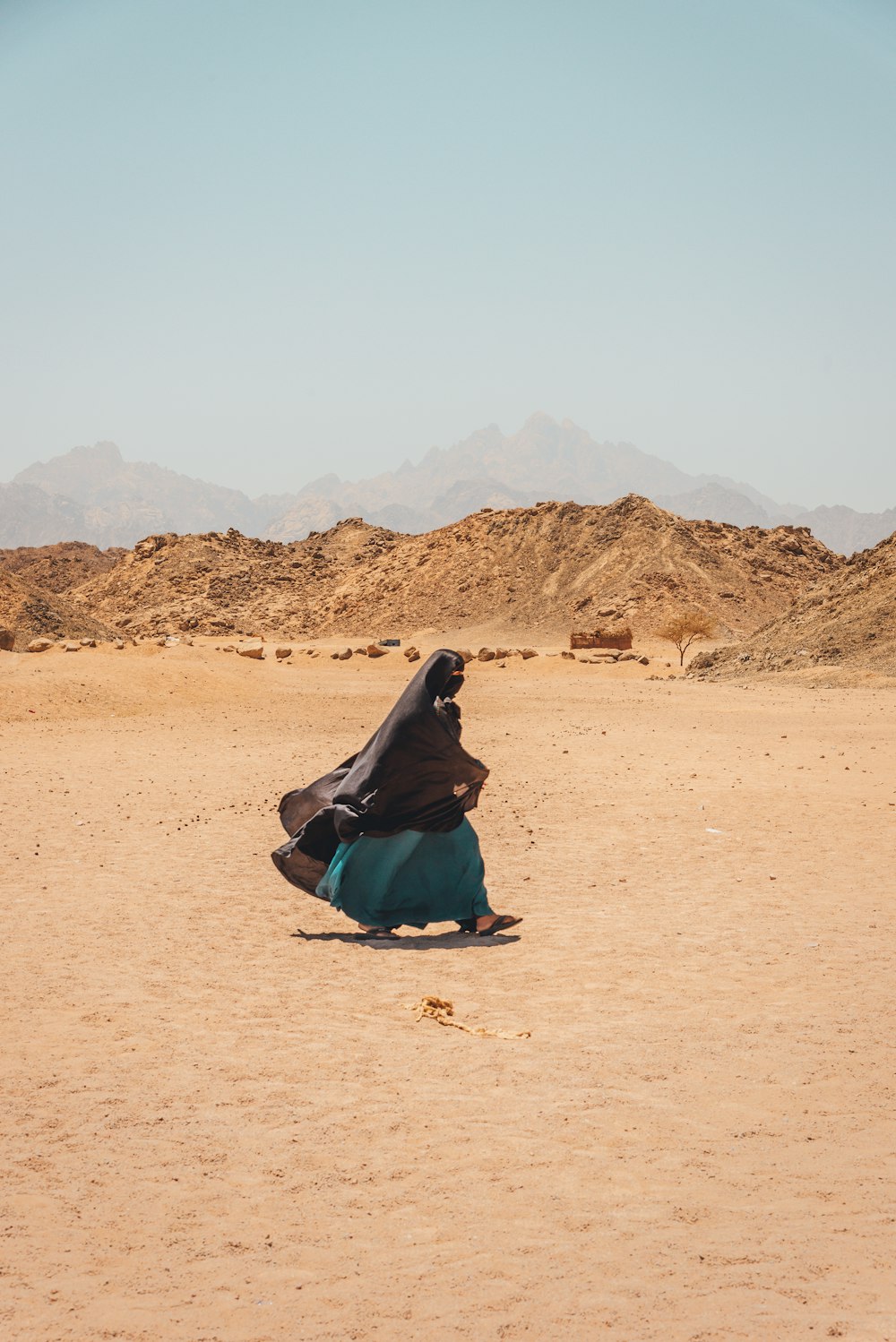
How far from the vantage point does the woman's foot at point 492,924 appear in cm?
773

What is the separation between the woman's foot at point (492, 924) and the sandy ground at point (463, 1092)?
5.9 inches

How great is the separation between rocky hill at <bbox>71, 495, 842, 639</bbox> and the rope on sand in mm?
48424

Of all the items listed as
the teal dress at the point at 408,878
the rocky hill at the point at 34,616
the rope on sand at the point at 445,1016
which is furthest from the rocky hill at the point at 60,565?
the rope on sand at the point at 445,1016

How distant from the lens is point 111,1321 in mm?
3291

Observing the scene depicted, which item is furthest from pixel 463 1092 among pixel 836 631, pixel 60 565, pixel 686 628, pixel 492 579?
pixel 60 565

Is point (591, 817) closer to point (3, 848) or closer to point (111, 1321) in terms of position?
point (3, 848)

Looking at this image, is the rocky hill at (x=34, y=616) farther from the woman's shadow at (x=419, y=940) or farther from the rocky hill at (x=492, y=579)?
the woman's shadow at (x=419, y=940)

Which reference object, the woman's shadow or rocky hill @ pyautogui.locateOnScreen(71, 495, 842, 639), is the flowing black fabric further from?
rocky hill @ pyautogui.locateOnScreen(71, 495, 842, 639)

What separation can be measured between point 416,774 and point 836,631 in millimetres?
25824

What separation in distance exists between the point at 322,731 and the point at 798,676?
47.7 ft

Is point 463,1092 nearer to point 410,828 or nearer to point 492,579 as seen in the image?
point 410,828

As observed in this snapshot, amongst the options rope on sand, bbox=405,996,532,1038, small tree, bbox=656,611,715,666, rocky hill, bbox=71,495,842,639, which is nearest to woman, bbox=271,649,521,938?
rope on sand, bbox=405,996,532,1038

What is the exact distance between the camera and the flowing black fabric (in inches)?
291

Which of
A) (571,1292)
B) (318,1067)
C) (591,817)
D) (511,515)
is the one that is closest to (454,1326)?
(571,1292)
